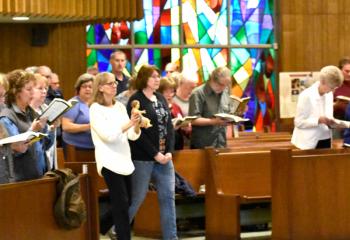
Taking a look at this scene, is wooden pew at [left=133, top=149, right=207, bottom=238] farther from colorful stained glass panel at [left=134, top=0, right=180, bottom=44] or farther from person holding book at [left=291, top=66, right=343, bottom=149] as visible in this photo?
colorful stained glass panel at [left=134, top=0, right=180, bottom=44]

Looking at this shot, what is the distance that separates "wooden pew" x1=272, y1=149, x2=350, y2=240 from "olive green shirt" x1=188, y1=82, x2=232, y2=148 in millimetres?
1168

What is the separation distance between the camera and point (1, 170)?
21.4 feet

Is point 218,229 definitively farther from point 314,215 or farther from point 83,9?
point 83,9

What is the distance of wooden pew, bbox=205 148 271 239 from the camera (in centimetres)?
896

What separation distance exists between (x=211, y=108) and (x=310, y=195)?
4.96 feet

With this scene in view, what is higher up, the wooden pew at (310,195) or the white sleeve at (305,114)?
the white sleeve at (305,114)

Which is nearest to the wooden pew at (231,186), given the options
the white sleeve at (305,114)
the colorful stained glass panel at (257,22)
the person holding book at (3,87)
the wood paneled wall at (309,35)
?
the white sleeve at (305,114)

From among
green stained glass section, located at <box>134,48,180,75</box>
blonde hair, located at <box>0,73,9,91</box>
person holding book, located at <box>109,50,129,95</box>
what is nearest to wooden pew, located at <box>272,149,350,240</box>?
person holding book, located at <box>109,50,129,95</box>

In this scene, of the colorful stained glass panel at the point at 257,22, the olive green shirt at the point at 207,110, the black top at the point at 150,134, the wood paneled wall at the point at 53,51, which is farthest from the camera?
the colorful stained glass panel at the point at 257,22

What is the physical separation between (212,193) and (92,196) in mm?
1861

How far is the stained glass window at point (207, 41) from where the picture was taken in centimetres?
1442

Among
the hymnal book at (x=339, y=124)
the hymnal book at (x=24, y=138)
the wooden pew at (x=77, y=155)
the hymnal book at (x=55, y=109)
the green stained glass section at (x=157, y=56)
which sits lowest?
the wooden pew at (x=77, y=155)

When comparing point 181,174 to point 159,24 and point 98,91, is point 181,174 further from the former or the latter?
point 159,24

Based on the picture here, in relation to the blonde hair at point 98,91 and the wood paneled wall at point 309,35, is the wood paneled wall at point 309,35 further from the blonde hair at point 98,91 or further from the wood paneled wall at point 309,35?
the blonde hair at point 98,91
